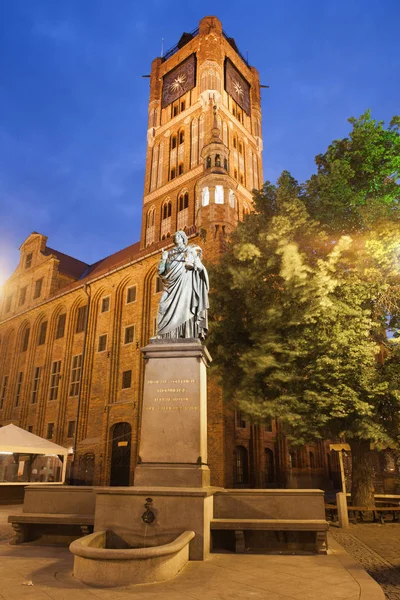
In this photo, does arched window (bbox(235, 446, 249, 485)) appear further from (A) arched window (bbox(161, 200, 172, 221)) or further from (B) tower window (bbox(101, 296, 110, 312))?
(A) arched window (bbox(161, 200, 172, 221))

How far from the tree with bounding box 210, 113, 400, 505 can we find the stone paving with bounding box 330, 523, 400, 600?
2.18 metres

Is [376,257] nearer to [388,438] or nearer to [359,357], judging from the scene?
[359,357]

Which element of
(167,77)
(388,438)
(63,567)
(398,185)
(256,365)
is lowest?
(63,567)

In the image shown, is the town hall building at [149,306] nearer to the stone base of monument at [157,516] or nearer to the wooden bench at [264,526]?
the wooden bench at [264,526]

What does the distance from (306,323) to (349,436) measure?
345cm

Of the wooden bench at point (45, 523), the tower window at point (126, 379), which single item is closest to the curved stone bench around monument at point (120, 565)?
the wooden bench at point (45, 523)

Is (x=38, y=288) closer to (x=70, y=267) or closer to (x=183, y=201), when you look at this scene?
(x=70, y=267)

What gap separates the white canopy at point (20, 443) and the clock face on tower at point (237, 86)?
31806 millimetres

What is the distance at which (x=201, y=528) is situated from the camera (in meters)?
6.42

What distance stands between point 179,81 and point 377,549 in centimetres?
3927

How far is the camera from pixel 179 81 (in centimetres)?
3934

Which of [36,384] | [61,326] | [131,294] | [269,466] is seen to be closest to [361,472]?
[269,466]

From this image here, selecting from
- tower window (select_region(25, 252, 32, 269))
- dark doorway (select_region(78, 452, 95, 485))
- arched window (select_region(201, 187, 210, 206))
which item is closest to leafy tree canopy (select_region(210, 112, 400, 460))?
arched window (select_region(201, 187, 210, 206))

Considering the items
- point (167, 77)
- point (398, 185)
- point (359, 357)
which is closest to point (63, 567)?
point (359, 357)
